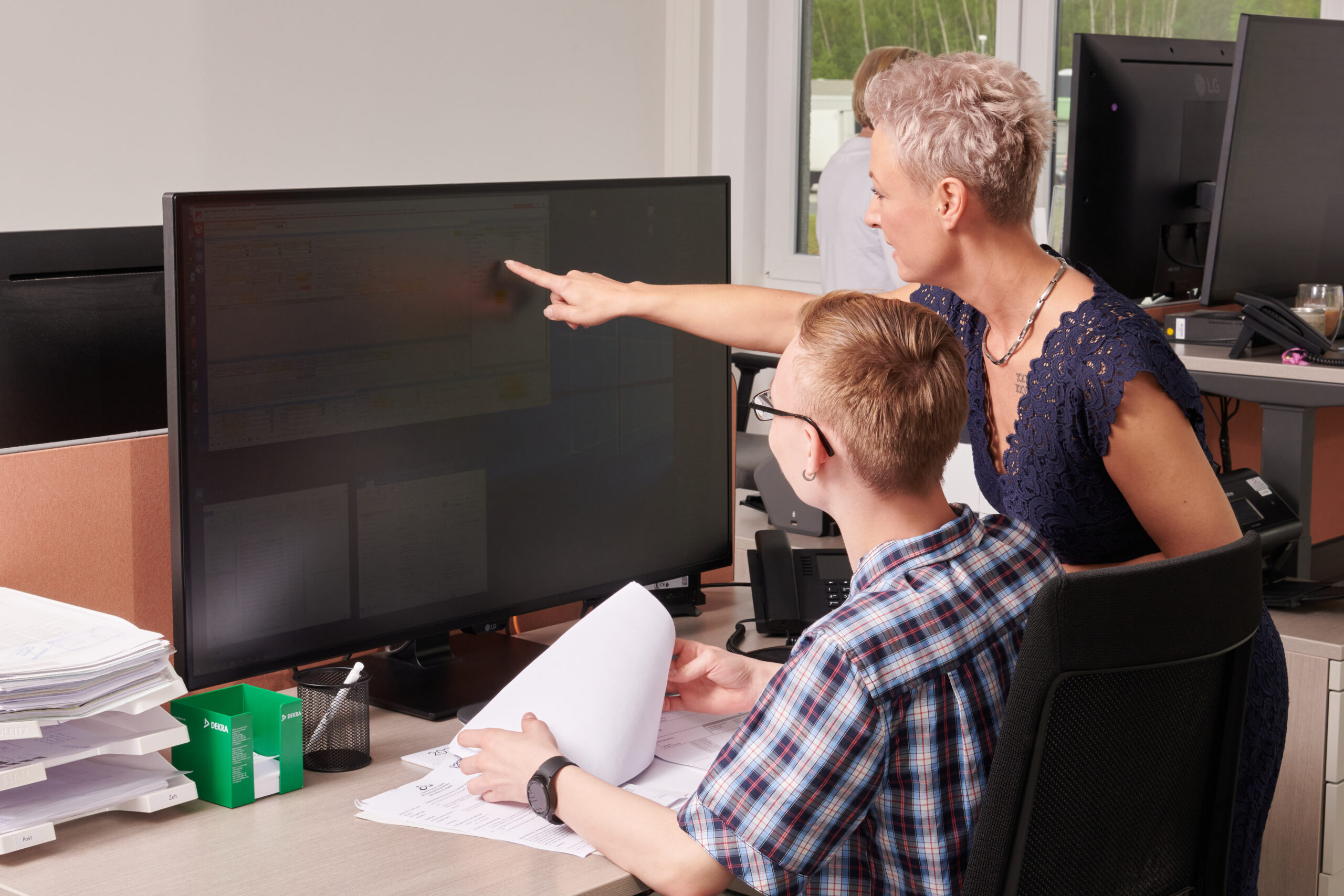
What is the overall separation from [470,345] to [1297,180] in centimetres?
158

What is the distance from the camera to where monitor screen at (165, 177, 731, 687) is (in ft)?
3.97

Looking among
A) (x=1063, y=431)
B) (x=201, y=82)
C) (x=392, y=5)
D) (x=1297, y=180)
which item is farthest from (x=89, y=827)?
(x=392, y=5)

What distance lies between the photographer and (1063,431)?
1.39 meters

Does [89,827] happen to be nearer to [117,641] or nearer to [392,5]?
[117,641]

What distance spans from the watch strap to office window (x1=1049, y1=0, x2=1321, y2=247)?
2700mm

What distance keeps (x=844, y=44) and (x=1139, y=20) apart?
1.00 metres

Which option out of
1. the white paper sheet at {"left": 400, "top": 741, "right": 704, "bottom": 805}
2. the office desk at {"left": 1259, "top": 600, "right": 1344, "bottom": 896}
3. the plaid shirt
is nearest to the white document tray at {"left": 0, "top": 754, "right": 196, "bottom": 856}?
the white paper sheet at {"left": 400, "top": 741, "right": 704, "bottom": 805}

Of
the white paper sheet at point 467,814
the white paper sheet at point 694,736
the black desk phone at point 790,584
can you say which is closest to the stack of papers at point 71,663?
the white paper sheet at point 467,814

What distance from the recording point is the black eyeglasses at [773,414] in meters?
1.12

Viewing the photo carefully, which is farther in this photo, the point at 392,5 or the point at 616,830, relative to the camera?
the point at 392,5

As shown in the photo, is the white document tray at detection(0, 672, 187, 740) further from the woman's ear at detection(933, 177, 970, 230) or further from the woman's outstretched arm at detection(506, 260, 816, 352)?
the woman's ear at detection(933, 177, 970, 230)

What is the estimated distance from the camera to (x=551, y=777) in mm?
1128

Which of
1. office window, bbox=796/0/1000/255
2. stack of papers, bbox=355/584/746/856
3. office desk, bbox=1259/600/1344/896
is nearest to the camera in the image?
stack of papers, bbox=355/584/746/856

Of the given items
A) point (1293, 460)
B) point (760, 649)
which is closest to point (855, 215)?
point (1293, 460)
